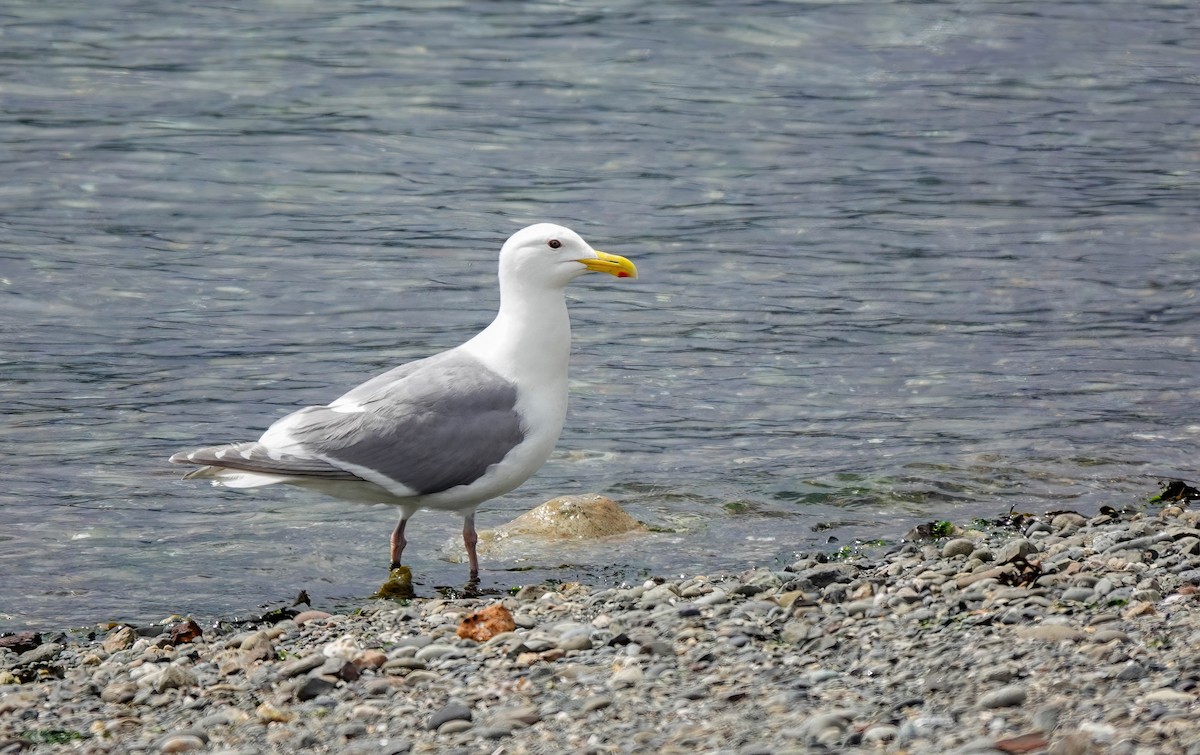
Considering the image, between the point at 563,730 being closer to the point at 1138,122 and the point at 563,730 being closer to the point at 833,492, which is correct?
the point at 833,492

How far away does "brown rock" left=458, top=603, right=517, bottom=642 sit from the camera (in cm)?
649

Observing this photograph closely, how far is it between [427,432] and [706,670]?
2.91 metres

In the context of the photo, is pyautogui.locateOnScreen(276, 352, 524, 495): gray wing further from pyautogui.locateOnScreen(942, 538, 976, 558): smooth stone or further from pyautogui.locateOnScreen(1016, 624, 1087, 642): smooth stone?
pyautogui.locateOnScreen(1016, 624, 1087, 642): smooth stone

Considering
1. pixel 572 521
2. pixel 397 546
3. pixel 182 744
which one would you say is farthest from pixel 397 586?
pixel 182 744

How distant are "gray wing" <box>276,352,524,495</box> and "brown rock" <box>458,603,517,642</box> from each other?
1686 millimetres

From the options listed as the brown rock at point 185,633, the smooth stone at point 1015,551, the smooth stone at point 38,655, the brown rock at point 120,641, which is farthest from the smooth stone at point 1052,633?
the smooth stone at point 38,655

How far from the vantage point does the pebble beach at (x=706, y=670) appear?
487 centimetres

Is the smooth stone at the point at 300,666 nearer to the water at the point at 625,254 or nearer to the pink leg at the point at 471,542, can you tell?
the water at the point at 625,254

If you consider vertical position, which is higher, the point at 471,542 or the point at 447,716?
the point at 447,716

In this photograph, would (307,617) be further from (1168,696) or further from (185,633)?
(1168,696)

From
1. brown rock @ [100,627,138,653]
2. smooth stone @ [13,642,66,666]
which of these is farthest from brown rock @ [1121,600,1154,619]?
smooth stone @ [13,642,66,666]

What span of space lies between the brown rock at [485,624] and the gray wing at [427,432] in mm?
1686

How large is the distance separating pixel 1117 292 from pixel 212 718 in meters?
10.1

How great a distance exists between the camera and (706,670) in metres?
5.77
